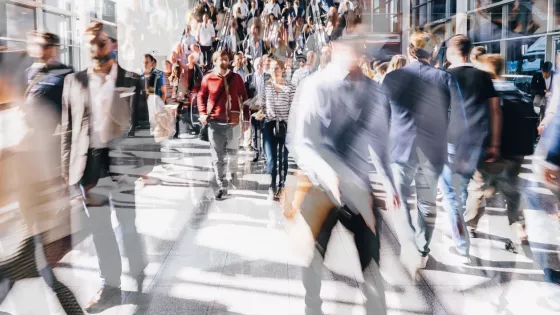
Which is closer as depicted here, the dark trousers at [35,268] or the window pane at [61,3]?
the dark trousers at [35,268]

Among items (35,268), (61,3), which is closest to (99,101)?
(35,268)

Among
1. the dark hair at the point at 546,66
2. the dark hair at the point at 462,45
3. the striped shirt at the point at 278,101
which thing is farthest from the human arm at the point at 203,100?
the dark hair at the point at 546,66

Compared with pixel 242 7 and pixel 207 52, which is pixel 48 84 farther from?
pixel 242 7

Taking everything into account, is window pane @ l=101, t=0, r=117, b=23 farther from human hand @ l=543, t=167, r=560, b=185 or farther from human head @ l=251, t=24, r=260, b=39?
human head @ l=251, t=24, r=260, b=39

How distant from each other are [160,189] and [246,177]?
1124 millimetres

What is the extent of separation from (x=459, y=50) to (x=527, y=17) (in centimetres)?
609

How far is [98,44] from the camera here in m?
3.16

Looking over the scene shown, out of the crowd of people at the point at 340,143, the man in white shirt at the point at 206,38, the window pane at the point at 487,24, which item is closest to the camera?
the crowd of people at the point at 340,143

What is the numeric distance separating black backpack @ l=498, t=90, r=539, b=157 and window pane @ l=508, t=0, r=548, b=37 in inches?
208

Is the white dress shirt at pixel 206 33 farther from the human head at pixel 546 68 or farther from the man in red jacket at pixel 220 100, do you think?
the human head at pixel 546 68

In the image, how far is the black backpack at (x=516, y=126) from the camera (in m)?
3.82

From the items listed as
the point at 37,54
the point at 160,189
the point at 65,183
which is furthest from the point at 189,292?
the point at 160,189

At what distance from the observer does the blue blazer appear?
11.9 ft

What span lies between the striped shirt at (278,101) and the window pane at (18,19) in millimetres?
2178
